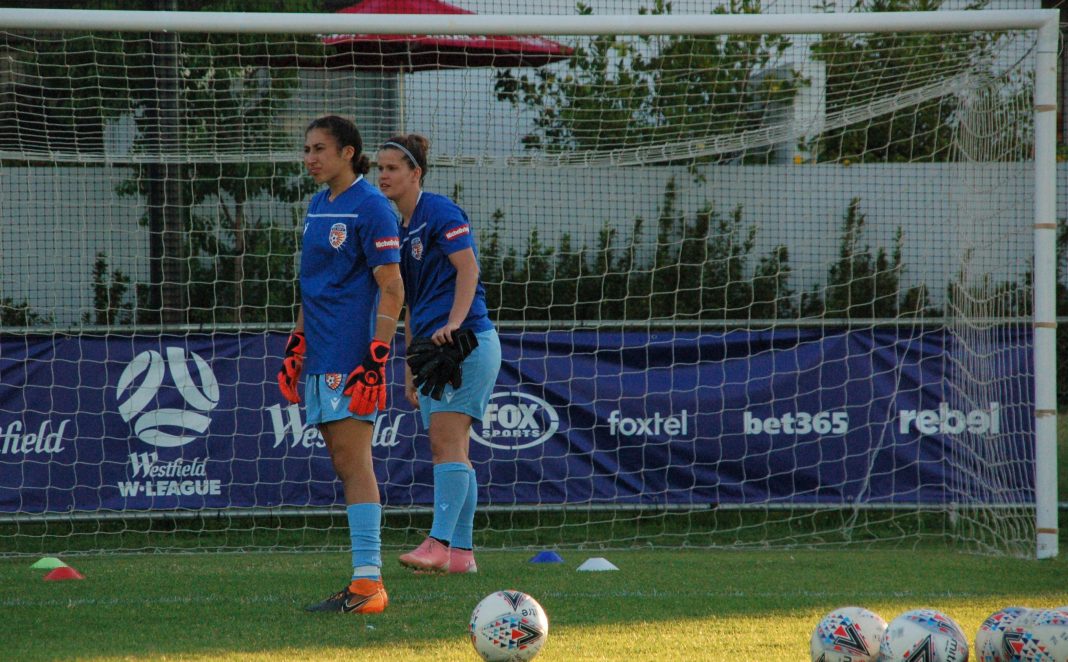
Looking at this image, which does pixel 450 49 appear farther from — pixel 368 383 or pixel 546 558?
pixel 368 383

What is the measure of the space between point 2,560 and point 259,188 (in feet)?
12.2

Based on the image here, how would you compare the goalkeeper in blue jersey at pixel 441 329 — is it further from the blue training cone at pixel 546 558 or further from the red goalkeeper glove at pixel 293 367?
the blue training cone at pixel 546 558

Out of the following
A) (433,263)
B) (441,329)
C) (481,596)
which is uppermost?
(433,263)

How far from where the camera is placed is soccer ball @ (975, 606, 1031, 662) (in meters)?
3.21

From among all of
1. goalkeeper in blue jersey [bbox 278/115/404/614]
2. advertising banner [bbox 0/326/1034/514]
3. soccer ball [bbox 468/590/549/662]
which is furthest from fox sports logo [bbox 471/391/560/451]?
soccer ball [bbox 468/590/549/662]

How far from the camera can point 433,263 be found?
558 cm

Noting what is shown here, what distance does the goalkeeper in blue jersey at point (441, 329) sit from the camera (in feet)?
17.6

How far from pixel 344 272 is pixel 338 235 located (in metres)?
0.15

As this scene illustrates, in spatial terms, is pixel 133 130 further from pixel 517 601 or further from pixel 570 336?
pixel 517 601

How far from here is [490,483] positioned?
8.12m

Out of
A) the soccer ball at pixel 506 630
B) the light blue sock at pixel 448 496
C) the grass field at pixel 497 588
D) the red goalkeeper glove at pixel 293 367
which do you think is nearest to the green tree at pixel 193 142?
the grass field at pixel 497 588

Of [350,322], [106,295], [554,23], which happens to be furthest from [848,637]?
[106,295]

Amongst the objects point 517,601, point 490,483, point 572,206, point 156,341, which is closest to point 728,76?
point 572,206

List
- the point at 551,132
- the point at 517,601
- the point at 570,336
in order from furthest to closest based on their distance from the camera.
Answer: the point at 551,132 → the point at 570,336 → the point at 517,601
